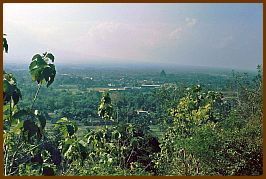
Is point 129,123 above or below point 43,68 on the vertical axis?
below

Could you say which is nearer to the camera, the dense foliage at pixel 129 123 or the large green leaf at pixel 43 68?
the large green leaf at pixel 43 68

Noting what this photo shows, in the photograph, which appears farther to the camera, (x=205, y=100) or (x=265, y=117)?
(x=205, y=100)

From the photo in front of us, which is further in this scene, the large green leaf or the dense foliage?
the dense foliage

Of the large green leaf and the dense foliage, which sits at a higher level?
the large green leaf

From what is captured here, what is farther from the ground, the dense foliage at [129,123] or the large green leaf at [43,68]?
the large green leaf at [43,68]

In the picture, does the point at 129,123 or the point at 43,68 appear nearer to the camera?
the point at 43,68

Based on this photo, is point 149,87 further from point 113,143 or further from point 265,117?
point 265,117

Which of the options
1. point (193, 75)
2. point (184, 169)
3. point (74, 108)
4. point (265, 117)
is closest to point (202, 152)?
point (184, 169)

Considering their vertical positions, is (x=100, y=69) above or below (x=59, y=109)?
above
